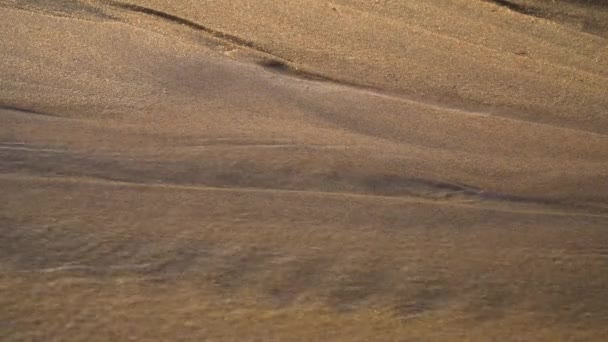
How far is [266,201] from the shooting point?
2922mm

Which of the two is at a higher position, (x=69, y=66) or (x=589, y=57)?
(x=589, y=57)

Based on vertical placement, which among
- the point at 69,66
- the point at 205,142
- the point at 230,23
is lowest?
the point at 205,142

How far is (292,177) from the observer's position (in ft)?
10.3

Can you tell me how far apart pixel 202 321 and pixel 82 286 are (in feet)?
0.99

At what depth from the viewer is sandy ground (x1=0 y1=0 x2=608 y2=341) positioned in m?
2.37

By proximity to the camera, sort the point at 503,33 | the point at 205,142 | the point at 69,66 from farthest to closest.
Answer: the point at 503,33
the point at 69,66
the point at 205,142

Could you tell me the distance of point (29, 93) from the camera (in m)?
3.64

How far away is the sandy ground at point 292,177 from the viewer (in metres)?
2.37

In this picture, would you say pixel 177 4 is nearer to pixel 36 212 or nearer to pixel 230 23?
pixel 230 23

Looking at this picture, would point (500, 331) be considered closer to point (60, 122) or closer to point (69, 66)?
point (60, 122)

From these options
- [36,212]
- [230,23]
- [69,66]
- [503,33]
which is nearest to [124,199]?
[36,212]

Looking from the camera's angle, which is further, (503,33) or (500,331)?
(503,33)

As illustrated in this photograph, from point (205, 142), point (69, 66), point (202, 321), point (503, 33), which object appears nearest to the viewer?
point (202, 321)

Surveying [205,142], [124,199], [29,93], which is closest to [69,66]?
[29,93]
